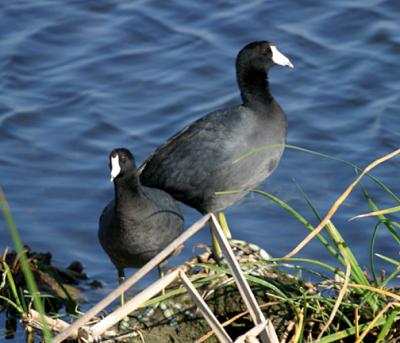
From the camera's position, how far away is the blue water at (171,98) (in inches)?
254

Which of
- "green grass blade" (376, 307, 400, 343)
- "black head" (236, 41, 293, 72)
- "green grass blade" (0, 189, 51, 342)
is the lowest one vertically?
"green grass blade" (376, 307, 400, 343)

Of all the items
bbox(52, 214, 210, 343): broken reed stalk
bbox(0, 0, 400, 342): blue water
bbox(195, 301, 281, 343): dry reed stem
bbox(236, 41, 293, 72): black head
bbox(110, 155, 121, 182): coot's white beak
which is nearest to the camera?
bbox(52, 214, 210, 343): broken reed stalk

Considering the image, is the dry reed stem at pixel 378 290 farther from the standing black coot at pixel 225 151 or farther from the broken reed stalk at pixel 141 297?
the standing black coot at pixel 225 151

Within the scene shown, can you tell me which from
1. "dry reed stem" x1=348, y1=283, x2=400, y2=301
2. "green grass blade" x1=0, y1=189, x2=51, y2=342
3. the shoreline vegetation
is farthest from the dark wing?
"green grass blade" x1=0, y1=189, x2=51, y2=342

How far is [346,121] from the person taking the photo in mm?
7387

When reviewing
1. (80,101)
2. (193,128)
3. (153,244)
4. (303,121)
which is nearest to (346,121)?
(303,121)

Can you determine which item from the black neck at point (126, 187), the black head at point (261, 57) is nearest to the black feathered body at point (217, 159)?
the black head at point (261, 57)

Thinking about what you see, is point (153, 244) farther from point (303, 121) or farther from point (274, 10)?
point (274, 10)

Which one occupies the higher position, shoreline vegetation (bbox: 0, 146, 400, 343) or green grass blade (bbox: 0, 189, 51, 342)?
green grass blade (bbox: 0, 189, 51, 342)

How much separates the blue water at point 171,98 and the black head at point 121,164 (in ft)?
4.15

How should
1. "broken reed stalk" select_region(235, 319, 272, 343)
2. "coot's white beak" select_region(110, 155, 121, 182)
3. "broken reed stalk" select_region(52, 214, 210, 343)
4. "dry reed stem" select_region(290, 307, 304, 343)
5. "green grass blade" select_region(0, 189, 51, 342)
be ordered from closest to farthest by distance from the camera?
"green grass blade" select_region(0, 189, 51, 342) < "broken reed stalk" select_region(52, 214, 210, 343) < "broken reed stalk" select_region(235, 319, 272, 343) < "dry reed stem" select_region(290, 307, 304, 343) < "coot's white beak" select_region(110, 155, 121, 182)

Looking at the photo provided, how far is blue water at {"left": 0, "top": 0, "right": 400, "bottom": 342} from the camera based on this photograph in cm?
646

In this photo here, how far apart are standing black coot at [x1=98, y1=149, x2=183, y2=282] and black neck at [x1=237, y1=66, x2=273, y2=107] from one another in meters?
0.90

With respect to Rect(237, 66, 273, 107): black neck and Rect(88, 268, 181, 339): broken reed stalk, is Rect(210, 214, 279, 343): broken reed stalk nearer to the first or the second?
Rect(88, 268, 181, 339): broken reed stalk
